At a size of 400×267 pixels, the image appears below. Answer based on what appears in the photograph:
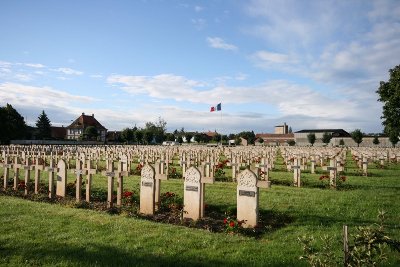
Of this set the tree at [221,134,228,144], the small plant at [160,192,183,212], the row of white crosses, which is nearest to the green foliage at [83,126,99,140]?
the tree at [221,134,228,144]

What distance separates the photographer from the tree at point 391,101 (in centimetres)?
4088

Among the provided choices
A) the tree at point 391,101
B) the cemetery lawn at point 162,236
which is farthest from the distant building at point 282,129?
the cemetery lawn at point 162,236

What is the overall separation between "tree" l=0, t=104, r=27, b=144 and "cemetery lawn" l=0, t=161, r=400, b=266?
52.2 m

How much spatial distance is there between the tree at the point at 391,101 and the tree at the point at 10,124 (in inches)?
2185

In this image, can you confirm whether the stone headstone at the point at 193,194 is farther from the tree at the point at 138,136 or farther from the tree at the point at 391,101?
the tree at the point at 138,136

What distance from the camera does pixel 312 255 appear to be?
3.19 meters

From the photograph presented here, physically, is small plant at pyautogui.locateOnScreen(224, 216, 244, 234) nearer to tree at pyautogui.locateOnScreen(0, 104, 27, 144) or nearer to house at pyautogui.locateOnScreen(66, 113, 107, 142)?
tree at pyautogui.locateOnScreen(0, 104, 27, 144)

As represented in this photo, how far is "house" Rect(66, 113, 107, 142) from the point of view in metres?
105

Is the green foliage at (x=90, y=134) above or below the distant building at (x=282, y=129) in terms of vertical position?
below

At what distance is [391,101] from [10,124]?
56.1 metres

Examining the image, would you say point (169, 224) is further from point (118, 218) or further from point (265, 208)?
point (265, 208)

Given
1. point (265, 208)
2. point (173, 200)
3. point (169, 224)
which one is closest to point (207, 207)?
point (173, 200)

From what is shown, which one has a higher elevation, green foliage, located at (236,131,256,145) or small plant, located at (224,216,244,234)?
green foliage, located at (236,131,256,145)

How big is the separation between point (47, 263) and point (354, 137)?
306ft
